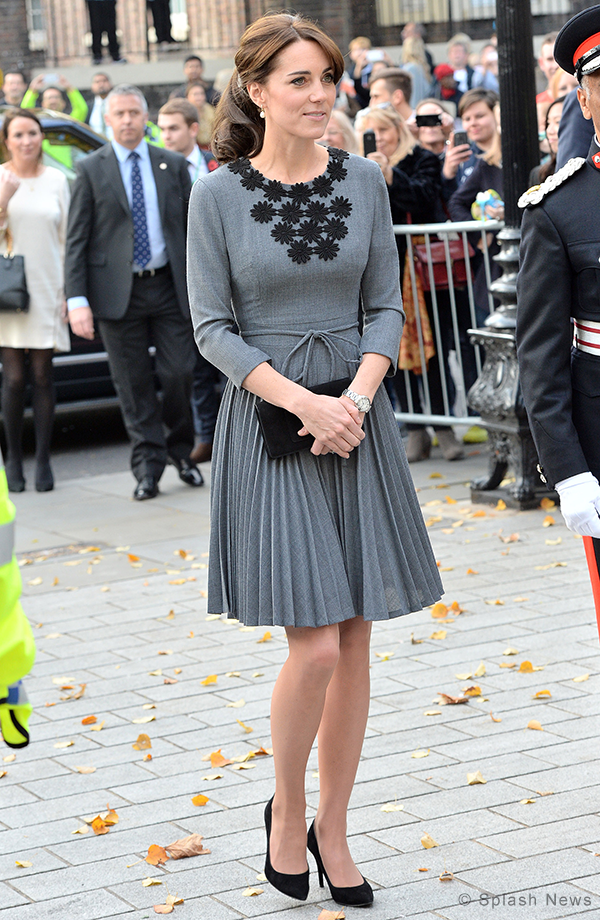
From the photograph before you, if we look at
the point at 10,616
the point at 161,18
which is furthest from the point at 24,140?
the point at 161,18

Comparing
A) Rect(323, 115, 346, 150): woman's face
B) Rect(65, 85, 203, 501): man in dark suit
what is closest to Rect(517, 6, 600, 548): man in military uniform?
Rect(65, 85, 203, 501): man in dark suit

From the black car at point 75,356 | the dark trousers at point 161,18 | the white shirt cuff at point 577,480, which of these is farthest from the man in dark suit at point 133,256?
the dark trousers at point 161,18

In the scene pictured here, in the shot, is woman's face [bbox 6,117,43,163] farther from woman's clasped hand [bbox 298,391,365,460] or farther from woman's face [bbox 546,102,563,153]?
woman's clasped hand [bbox 298,391,365,460]

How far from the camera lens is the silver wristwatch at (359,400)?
322 cm

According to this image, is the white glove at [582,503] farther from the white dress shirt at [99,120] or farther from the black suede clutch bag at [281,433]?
the white dress shirt at [99,120]

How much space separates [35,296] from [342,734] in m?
6.00

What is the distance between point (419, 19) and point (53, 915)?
25.0 m

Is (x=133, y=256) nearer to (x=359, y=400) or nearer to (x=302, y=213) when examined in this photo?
(x=302, y=213)

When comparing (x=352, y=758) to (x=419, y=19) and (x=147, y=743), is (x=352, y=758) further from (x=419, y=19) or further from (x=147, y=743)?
(x=419, y=19)

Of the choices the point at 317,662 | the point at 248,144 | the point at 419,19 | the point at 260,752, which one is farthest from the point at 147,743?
the point at 419,19

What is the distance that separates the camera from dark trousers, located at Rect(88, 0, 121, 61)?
75.8 feet

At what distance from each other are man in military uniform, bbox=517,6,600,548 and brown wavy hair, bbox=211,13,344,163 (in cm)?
59

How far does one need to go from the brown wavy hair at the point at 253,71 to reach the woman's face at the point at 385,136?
540 centimetres

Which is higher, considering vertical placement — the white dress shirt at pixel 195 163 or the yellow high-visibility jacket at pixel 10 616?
the white dress shirt at pixel 195 163
